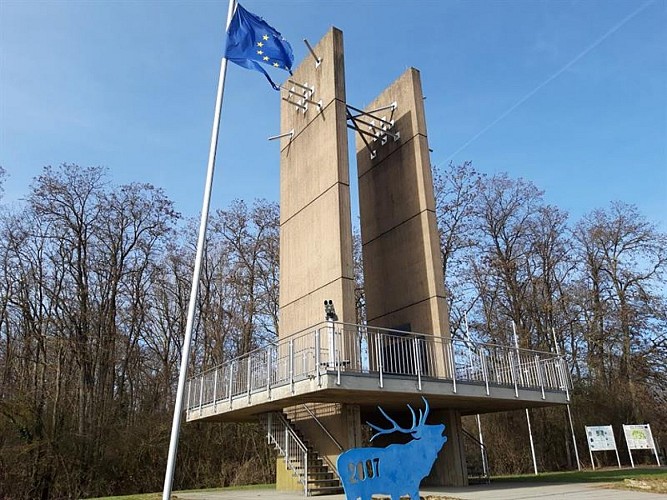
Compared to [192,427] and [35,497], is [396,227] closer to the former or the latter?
[192,427]

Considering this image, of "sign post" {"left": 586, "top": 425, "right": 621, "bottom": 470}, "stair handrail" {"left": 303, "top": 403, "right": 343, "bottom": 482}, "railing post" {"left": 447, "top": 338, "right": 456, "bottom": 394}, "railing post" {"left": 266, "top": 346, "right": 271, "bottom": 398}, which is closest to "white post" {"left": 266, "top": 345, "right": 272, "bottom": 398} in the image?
"railing post" {"left": 266, "top": 346, "right": 271, "bottom": 398}

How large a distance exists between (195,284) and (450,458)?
9.38 metres

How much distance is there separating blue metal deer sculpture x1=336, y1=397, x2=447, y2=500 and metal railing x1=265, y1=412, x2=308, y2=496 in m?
5.78

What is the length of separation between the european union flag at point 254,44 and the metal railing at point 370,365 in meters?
5.45

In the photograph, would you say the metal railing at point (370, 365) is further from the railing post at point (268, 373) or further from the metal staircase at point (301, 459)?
the metal staircase at point (301, 459)

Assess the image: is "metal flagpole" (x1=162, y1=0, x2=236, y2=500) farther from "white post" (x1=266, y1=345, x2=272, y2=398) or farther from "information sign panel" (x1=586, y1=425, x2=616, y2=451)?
"information sign panel" (x1=586, y1=425, x2=616, y2=451)

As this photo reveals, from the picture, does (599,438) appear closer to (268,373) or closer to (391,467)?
(268,373)

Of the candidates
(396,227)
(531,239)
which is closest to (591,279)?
(531,239)

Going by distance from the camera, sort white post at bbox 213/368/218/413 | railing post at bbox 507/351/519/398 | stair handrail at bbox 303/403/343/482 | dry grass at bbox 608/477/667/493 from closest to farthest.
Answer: dry grass at bbox 608/477/667/493, stair handrail at bbox 303/403/343/482, railing post at bbox 507/351/519/398, white post at bbox 213/368/218/413

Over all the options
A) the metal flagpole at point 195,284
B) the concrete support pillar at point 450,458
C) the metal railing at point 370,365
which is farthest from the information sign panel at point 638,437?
the metal flagpole at point 195,284

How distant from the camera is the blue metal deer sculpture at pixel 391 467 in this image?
22.5 feet

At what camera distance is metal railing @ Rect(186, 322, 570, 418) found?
12039mm

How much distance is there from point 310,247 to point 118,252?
10739mm

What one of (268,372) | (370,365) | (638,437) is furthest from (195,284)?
(638,437)
